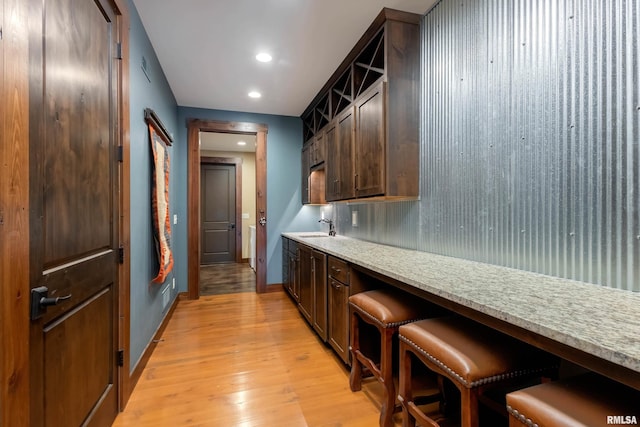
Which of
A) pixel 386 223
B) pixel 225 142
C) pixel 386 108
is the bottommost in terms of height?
pixel 386 223

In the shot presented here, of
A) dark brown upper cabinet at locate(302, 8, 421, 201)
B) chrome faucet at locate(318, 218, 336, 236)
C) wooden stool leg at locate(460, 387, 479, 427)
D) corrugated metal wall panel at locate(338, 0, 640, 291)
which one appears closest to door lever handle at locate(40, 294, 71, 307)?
wooden stool leg at locate(460, 387, 479, 427)

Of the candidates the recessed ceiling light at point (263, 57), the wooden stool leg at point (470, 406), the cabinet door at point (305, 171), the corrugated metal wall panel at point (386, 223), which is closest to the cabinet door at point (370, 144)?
the corrugated metal wall panel at point (386, 223)

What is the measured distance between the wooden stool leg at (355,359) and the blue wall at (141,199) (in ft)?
4.88

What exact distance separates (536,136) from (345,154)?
67.9 inches

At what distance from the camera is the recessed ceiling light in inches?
110

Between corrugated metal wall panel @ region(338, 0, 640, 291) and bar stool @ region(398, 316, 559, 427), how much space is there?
443mm

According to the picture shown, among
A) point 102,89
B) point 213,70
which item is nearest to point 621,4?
point 102,89

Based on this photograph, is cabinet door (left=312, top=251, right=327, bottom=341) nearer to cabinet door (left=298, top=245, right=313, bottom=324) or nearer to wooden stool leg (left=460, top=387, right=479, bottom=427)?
cabinet door (left=298, top=245, right=313, bottom=324)

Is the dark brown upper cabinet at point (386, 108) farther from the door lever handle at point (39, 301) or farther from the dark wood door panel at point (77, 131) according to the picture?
the door lever handle at point (39, 301)

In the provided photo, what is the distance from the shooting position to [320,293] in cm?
272

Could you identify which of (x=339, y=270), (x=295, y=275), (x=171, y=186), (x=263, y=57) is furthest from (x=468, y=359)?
(x=171, y=186)

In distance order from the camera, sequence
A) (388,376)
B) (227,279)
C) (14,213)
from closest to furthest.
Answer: (14,213) < (388,376) < (227,279)

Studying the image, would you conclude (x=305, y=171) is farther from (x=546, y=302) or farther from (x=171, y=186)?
(x=546, y=302)

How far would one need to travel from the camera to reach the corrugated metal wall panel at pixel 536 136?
1.19m
